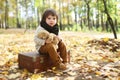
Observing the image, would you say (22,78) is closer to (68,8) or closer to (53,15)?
(53,15)

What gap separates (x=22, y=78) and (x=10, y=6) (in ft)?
131

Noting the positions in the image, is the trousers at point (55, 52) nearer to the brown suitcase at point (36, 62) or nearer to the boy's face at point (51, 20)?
the brown suitcase at point (36, 62)

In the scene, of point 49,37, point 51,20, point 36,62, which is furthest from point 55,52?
point 51,20

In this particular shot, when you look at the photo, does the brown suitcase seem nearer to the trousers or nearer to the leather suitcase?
the leather suitcase

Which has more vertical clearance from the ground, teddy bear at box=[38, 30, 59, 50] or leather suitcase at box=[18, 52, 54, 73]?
teddy bear at box=[38, 30, 59, 50]

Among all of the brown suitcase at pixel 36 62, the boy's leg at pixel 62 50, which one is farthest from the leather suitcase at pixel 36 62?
the boy's leg at pixel 62 50

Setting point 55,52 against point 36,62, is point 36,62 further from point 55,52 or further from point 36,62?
point 55,52

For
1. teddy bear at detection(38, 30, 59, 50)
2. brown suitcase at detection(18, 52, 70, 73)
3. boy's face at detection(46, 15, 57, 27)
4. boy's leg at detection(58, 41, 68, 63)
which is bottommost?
brown suitcase at detection(18, 52, 70, 73)

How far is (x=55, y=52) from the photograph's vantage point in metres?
4.97

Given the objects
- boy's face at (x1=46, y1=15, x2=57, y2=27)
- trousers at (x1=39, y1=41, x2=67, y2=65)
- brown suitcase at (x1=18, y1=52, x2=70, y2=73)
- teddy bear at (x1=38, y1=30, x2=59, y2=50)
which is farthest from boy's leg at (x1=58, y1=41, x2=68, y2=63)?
boy's face at (x1=46, y1=15, x2=57, y2=27)

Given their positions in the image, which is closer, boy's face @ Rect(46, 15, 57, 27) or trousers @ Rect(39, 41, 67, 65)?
trousers @ Rect(39, 41, 67, 65)

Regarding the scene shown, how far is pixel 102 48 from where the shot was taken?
8992 millimetres

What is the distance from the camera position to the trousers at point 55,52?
5.00 metres

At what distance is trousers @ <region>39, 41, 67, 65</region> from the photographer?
5.00m
